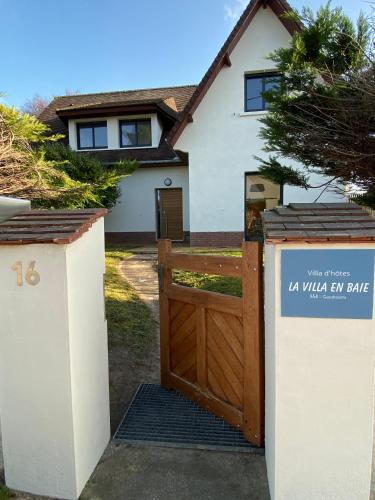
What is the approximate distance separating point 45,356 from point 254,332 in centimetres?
170

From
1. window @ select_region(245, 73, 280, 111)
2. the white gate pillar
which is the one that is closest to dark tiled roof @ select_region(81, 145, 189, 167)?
window @ select_region(245, 73, 280, 111)

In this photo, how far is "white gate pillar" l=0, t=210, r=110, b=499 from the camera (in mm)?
2707

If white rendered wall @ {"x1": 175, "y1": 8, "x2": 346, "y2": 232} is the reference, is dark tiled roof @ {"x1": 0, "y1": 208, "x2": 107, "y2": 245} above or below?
below

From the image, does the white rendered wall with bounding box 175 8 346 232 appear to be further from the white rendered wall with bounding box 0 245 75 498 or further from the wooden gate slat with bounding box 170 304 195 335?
the white rendered wall with bounding box 0 245 75 498

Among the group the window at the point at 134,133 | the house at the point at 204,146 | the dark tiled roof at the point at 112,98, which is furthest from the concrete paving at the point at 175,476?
the dark tiled roof at the point at 112,98

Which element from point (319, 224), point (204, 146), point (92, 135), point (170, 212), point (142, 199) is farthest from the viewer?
point (92, 135)

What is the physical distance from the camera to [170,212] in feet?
51.0

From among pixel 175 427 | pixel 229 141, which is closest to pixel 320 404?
pixel 175 427

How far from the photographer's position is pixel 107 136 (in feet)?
50.7

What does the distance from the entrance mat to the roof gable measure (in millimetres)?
9609

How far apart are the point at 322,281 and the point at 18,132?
21.0 feet

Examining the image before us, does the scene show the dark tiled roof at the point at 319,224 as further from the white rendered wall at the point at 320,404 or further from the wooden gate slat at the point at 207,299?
the wooden gate slat at the point at 207,299

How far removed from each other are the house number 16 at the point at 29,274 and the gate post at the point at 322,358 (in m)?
1.68

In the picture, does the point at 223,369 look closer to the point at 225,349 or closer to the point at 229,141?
the point at 225,349
